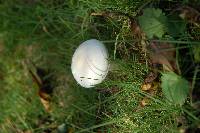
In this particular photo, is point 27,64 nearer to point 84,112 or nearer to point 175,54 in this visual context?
point 84,112

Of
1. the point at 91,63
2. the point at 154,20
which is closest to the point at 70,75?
the point at 91,63

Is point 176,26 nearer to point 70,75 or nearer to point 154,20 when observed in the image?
point 154,20

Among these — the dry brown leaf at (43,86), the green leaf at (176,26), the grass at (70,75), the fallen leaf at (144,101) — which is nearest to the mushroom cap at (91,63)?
the grass at (70,75)

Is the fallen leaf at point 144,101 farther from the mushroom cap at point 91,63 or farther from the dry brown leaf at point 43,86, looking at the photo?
the dry brown leaf at point 43,86

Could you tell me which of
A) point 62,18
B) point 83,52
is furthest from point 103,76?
point 62,18

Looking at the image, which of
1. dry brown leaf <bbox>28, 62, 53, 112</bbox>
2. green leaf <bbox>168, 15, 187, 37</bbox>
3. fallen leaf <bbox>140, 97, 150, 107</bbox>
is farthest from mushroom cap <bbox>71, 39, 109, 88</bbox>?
dry brown leaf <bbox>28, 62, 53, 112</bbox>
